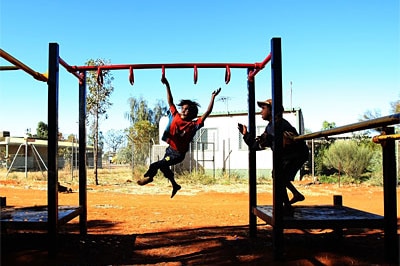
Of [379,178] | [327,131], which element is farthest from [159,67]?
[379,178]

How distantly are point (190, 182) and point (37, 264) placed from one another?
14094mm

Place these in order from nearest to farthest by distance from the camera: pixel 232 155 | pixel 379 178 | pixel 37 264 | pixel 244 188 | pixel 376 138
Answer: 1. pixel 376 138
2. pixel 37 264
3. pixel 244 188
4. pixel 379 178
5. pixel 232 155

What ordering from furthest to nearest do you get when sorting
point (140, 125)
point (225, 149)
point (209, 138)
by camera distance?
point (140, 125), point (209, 138), point (225, 149)

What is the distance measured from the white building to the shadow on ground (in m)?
15.1

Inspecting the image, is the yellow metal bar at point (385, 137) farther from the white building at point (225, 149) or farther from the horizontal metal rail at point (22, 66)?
the white building at point (225, 149)

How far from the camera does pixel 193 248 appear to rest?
5.11m

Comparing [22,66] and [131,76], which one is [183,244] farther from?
[22,66]

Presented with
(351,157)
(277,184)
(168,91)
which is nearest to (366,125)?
(277,184)

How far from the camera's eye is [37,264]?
14.4 ft

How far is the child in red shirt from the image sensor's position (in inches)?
214

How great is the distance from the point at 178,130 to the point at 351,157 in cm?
1594

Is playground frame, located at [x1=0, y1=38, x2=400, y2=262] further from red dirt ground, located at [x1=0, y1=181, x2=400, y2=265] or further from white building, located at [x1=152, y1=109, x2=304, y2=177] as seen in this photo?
white building, located at [x1=152, y1=109, x2=304, y2=177]

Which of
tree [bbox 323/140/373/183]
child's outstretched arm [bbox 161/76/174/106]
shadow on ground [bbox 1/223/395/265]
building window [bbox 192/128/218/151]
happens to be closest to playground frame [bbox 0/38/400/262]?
child's outstretched arm [bbox 161/76/174/106]

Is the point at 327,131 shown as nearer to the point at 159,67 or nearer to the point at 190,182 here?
the point at 159,67
